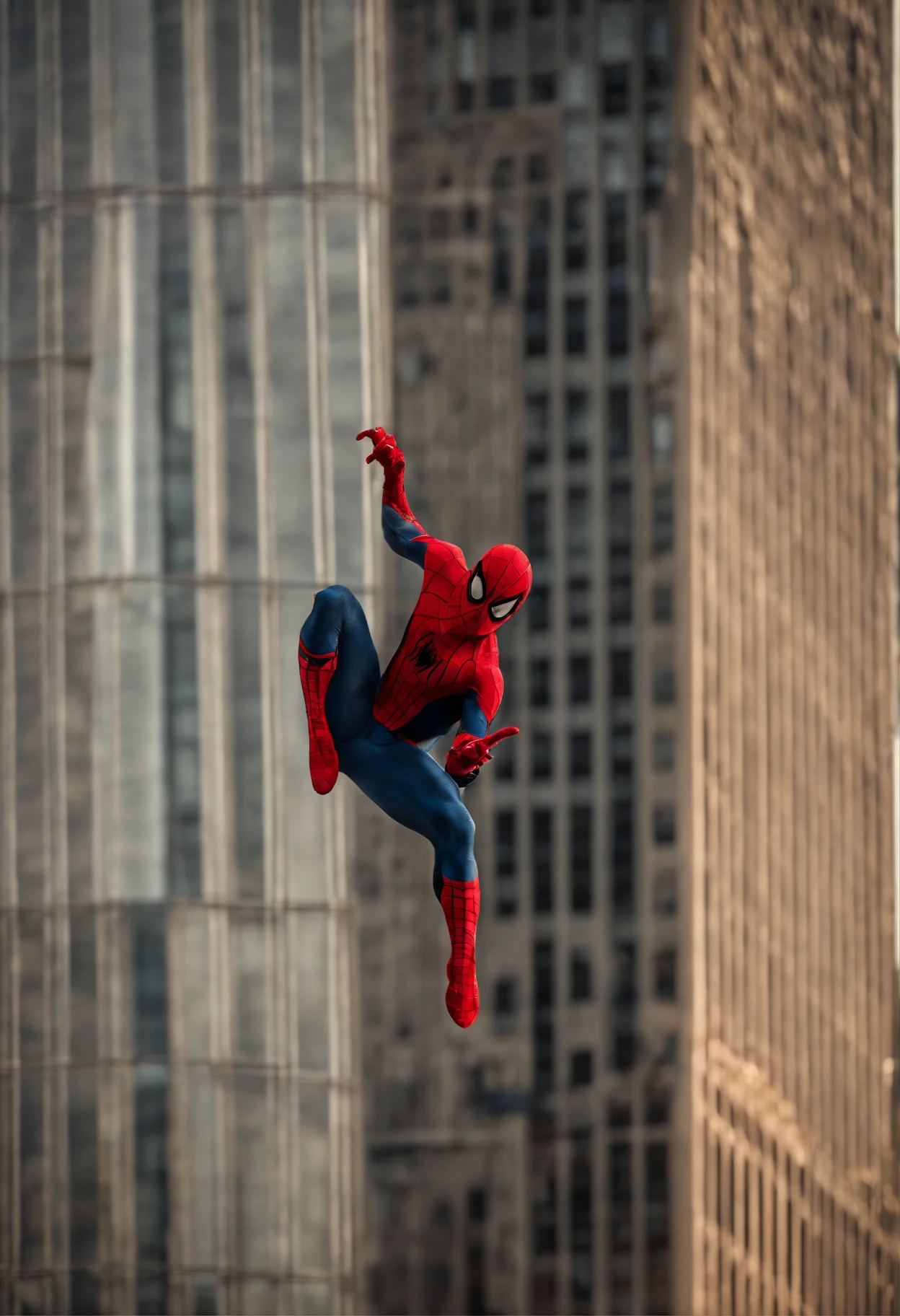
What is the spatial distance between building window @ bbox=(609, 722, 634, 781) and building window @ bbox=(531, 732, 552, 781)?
261cm

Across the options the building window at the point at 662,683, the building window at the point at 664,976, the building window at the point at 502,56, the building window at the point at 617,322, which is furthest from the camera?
the building window at the point at 502,56

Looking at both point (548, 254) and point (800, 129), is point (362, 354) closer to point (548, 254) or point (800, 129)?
point (548, 254)

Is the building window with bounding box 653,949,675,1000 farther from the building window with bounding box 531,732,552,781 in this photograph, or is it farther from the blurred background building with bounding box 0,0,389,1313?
the blurred background building with bounding box 0,0,389,1313

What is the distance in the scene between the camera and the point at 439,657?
51.0ft

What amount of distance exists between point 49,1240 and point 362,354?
21.2 metres

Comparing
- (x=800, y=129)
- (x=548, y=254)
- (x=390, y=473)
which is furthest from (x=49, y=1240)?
(x=800, y=129)

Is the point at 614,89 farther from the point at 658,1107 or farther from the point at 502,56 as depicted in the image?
the point at 658,1107

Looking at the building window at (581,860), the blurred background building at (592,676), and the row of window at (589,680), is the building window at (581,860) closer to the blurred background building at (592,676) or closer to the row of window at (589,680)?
the blurred background building at (592,676)

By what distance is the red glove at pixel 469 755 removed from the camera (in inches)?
585

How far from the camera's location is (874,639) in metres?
140

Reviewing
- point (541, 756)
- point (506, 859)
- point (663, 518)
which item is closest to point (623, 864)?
point (506, 859)

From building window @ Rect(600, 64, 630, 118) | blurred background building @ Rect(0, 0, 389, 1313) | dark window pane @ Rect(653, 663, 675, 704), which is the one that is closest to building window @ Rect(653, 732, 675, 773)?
dark window pane @ Rect(653, 663, 675, 704)

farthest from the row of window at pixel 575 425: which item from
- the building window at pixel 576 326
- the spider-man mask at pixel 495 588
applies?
the spider-man mask at pixel 495 588

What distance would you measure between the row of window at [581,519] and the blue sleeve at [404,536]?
90.1 metres
